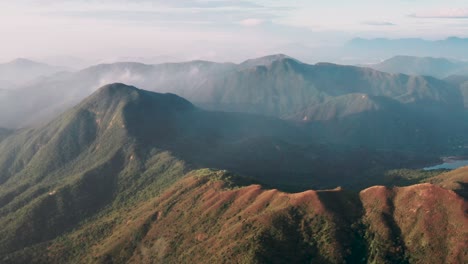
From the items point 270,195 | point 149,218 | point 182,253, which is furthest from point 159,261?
point 270,195

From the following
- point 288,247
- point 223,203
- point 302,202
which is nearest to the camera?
point 288,247

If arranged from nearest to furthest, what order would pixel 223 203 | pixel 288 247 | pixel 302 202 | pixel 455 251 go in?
pixel 455 251 → pixel 288 247 → pixel 302 202 → pixel 223 203

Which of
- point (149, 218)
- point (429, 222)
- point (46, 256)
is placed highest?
point (429, 222)

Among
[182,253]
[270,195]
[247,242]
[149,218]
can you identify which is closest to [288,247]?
[247,242]

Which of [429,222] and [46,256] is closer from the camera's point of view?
[429,222]

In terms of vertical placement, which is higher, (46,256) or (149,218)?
(149,218)

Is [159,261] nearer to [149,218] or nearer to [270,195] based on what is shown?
[149,218]

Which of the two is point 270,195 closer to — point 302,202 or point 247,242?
point 302,202
